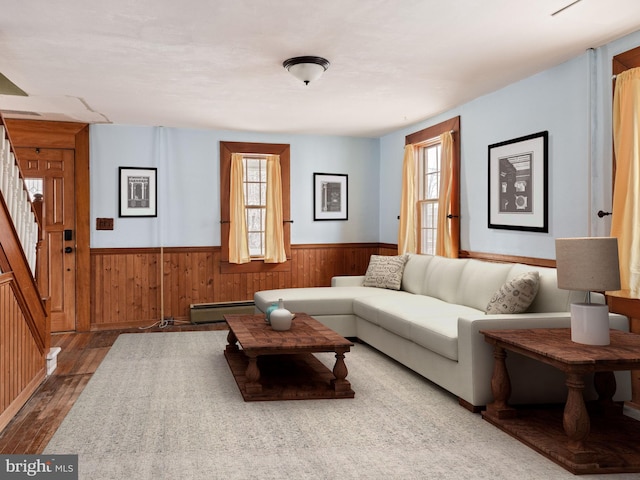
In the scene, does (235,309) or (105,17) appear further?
(235,309)

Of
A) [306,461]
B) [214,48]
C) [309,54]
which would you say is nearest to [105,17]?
[214,48]

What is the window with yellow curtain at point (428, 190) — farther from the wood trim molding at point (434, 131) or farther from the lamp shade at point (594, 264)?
the lamp shade at point (594, 264)

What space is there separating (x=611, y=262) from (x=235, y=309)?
A: 4.80 meters

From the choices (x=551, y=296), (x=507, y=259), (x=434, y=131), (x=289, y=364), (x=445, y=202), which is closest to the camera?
(x=551, y=296)

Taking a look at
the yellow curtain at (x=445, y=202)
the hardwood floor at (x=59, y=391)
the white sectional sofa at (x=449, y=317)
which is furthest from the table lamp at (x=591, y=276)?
the hardwood floor at (x=59, y=391)

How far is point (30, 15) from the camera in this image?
3.20 meters

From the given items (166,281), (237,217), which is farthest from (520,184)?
(166,281)

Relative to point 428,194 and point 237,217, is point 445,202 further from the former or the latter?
point 237,217

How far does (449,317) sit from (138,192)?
13.8 ft

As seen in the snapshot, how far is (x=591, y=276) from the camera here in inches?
117

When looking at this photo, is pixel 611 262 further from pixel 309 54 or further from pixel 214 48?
pixel 214 48

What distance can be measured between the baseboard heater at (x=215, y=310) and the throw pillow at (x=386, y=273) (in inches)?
63.5

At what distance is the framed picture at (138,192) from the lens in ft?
22.0

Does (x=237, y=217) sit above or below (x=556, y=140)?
below
